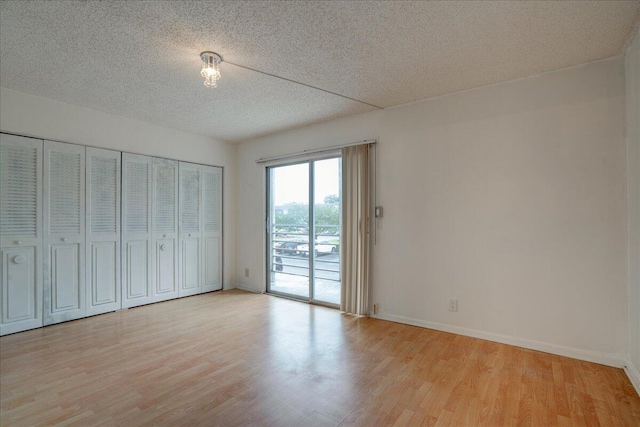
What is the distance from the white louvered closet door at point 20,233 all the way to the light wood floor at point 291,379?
0.85 feet

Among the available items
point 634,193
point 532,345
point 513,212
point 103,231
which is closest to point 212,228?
point 103,231

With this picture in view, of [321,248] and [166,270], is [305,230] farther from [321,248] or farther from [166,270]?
[166,270]

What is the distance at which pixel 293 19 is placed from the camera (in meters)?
2.15

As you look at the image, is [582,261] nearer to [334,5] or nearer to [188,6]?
[334,5]

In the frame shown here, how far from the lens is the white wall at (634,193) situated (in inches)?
91.6

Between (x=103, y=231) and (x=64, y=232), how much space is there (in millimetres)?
406

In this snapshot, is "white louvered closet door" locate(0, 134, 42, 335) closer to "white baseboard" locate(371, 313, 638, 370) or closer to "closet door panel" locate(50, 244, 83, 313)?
"closet door panel" locate(50, 244, 83, 313)

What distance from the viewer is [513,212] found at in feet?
10.1

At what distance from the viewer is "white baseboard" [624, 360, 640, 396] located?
225cm

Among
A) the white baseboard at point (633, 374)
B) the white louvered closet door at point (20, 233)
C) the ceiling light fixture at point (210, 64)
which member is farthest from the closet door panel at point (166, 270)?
the white baseboard at point (633, 374)

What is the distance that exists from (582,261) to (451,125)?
1786 mm

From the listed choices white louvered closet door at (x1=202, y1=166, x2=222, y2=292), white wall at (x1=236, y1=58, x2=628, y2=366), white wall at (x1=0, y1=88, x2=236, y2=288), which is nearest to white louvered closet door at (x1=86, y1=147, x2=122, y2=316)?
white wall at (x1=0, y1=88, x2=236, y2=288)

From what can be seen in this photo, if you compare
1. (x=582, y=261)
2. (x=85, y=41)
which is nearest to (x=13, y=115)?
(x=85, y=41)

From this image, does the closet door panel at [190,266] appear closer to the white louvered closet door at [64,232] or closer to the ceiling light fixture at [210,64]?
the white louvered closet door at [64,232]
